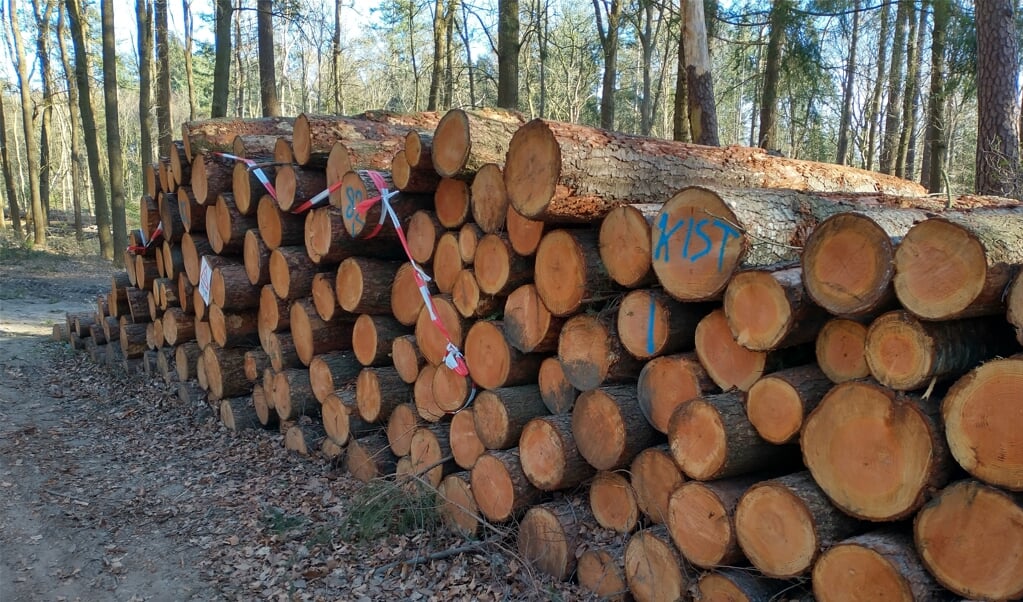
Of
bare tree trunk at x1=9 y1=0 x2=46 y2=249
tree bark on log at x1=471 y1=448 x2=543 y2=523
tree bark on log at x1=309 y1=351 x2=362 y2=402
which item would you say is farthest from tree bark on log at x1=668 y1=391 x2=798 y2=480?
bare tree trunk at x1=9 y1=0 x2=46 y2=249

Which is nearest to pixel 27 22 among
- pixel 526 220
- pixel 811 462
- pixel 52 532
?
pixel 52 532

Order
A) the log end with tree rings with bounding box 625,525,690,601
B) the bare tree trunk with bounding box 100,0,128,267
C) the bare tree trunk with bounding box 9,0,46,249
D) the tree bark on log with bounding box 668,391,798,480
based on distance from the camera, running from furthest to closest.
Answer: the bare tree trunk with bounding box 9,0,46,249, the bare tree trunk with bounding box 100,0,128,267, the log end with tree rings with bounding box 625,525,690,601, the tree bark on log with bounding box 668,391,798,480

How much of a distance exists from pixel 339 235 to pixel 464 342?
1350mm

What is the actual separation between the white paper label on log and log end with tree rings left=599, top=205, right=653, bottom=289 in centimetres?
412

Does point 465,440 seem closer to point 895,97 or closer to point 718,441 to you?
point 718,441

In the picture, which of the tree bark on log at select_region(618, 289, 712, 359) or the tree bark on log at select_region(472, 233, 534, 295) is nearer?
the tree bark on log at select_region(618, 289, 712, 359)

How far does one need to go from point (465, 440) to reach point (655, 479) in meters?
1.34

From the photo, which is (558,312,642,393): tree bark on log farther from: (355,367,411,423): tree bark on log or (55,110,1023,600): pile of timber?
(355,367,411,423): tree bark on log

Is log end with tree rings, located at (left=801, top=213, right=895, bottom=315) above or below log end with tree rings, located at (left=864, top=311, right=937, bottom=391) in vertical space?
above

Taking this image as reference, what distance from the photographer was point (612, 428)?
3.18 meters

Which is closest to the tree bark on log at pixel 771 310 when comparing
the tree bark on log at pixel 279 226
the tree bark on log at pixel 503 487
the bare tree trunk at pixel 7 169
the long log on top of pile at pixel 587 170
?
the long log on top of pile at pixel 587 170

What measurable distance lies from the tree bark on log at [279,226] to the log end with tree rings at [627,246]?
9.50ft

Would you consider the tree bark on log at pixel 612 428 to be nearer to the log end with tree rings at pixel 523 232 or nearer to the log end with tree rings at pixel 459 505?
the log end with tree rings at pixel 523 232

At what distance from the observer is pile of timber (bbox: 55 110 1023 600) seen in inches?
86.8
